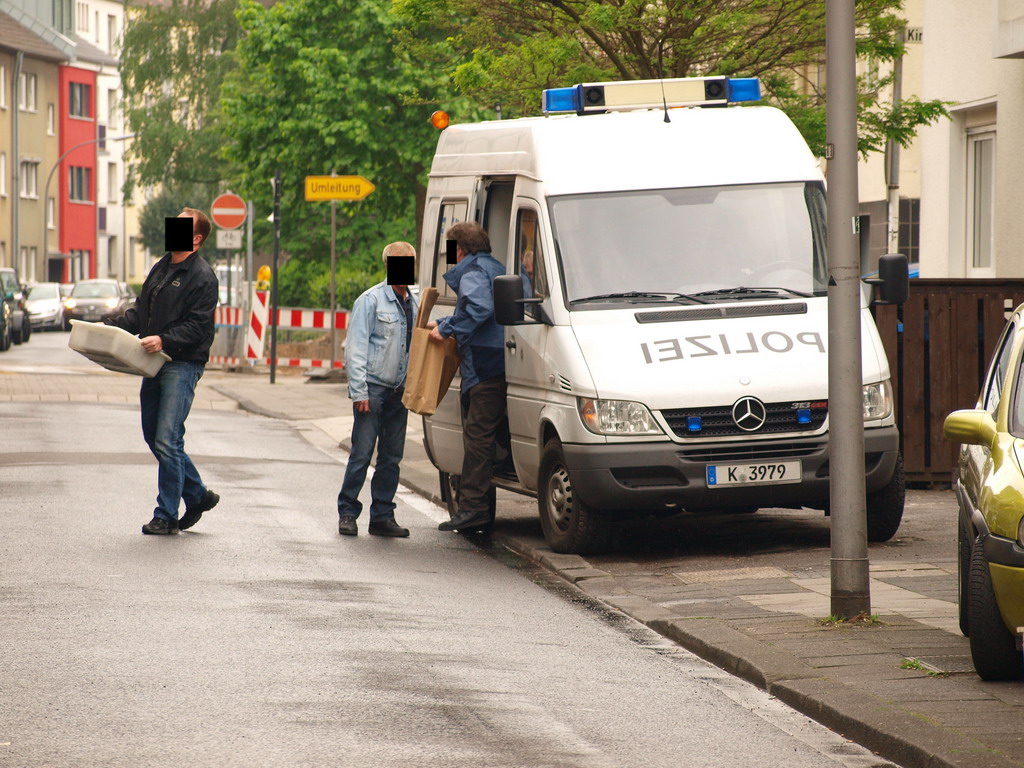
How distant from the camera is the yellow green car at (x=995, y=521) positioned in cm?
655

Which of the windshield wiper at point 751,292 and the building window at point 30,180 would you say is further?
the building window at point 30,180

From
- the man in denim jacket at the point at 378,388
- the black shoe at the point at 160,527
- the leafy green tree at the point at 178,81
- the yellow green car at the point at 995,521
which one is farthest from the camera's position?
the leafy green tree at the point at 178,81

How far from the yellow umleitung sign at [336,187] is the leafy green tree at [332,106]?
1203cm

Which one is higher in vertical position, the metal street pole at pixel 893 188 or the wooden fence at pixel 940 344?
the metal street pole at pixel 893 188

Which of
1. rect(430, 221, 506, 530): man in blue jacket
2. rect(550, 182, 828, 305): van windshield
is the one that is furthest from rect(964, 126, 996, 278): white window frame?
rect(430, 221, 506, 530): man in blue jacket

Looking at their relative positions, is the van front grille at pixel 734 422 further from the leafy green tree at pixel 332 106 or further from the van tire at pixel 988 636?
the leafy green tree at pixel 332 106

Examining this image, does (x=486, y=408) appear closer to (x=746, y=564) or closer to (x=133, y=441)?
(x=746, y=564)

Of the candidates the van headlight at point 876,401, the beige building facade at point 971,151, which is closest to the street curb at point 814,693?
the van headlight at point 876,401

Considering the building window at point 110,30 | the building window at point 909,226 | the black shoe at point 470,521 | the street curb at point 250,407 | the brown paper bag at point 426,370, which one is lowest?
the street curb at point 250,407

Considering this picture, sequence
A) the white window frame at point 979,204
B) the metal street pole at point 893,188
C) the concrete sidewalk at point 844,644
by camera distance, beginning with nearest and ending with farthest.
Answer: the concrete sidewalk at point 844,644, the white window frame at point 979,204, the metal street pole at point 893,188

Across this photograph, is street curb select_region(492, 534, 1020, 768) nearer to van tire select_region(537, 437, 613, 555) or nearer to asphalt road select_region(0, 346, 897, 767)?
asphalt road select_region(0, 346, 897, 767)

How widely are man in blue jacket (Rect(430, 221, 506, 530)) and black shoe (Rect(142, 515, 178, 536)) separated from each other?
1717 mm

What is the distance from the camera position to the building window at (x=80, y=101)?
88.9m

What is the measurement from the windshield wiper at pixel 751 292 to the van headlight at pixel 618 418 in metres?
0.97
